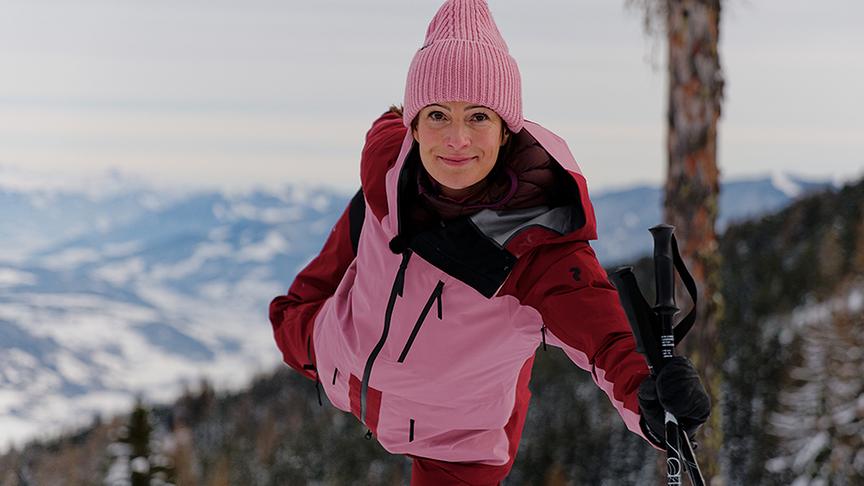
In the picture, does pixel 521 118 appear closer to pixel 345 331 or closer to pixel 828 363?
pixel 345 331

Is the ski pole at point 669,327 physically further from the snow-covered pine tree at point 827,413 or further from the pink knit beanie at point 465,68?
the snow-covered pine tree at point 827,413

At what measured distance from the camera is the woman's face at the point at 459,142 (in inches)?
104

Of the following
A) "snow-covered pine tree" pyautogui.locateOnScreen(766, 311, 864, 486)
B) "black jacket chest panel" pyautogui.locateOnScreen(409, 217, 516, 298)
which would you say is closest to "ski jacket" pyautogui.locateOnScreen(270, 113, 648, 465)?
"black jacket chest panel" pyautogui.locateOnScreen(409, 217, 516, 298)

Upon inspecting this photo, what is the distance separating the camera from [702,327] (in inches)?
218

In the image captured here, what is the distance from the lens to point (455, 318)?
109 inches

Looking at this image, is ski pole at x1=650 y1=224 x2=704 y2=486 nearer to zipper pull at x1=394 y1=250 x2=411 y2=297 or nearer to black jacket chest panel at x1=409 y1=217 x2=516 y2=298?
black jacket chest panel at x1=409 y1=217 x2=516 y2=298

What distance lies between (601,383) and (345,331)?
1.01m

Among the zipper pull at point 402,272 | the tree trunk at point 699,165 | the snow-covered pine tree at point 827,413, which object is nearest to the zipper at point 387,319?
the zipper pull at point 402,272

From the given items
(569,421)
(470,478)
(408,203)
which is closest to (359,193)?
(408,203)

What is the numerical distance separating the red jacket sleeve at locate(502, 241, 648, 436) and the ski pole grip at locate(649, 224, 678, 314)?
18cm

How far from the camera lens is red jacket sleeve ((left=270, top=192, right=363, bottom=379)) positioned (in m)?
3.40

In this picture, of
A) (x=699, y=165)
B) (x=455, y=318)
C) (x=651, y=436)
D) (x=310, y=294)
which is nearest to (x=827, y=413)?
(x=699, y=165)

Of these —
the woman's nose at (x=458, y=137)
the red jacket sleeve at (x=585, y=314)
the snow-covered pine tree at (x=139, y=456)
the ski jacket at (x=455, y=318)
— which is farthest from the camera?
the snow-covered pine tree at (x=139, y=456)

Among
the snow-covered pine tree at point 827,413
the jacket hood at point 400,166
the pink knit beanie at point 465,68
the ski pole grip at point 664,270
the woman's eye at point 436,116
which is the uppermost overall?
the pink knit beanie at point 465,68
